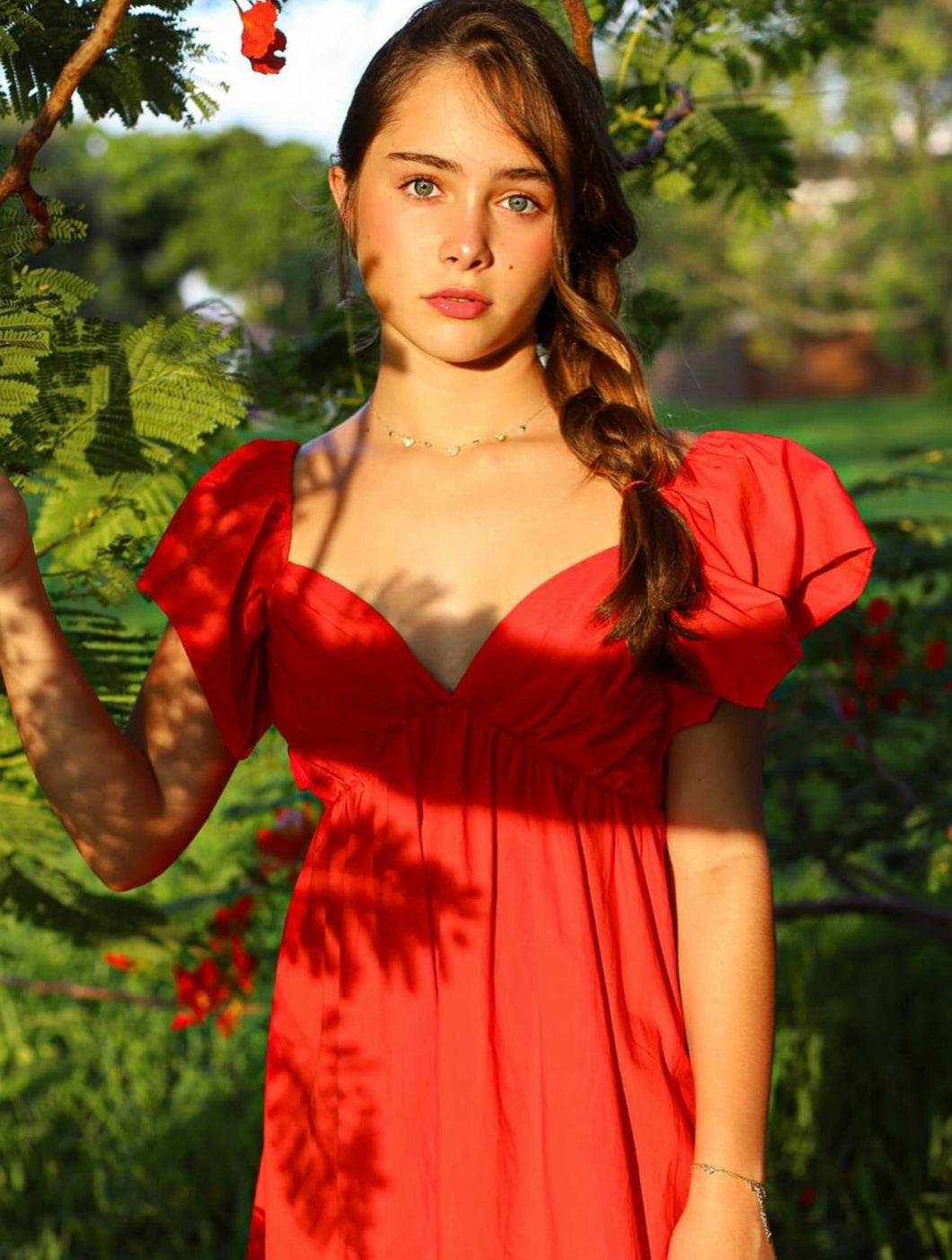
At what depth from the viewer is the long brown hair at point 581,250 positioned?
1.80 meters

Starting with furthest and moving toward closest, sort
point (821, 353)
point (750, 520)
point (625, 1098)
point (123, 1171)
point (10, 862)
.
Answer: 1. point (821, 353)
2. point (123, 1171)
3. point (10, 862)
4. point (750, 520)
5. point (625, 1098)

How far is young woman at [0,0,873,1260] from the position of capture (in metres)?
1.75

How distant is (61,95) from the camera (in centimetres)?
157

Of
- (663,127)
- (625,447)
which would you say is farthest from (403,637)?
(663,127)

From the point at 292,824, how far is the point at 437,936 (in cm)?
145

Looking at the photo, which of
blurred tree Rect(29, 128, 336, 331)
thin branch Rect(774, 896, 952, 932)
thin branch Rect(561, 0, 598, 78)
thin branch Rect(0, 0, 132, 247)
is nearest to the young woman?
thin branch Rect(561, 0, 598, 78)

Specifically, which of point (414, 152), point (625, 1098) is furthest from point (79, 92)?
point (625, 1098)

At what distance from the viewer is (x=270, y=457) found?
1.97m

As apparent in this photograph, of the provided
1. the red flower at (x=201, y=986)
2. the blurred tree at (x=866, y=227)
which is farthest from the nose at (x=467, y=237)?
the blurred tree at (x=866, y=227)

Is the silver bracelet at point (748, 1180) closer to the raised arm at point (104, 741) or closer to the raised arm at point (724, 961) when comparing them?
the raised arm at point (724, 961)

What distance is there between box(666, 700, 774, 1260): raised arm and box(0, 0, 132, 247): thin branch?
918 millimetres

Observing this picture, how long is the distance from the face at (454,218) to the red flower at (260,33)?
21cm

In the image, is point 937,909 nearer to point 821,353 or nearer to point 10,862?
point 10,862

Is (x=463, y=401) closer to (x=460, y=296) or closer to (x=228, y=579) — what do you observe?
(x=460, y=296)
